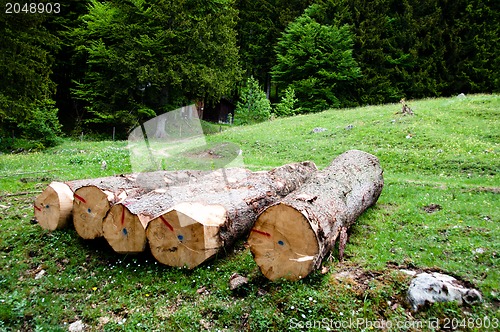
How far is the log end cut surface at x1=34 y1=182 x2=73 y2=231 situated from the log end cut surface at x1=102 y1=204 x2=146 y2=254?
4.32 feet

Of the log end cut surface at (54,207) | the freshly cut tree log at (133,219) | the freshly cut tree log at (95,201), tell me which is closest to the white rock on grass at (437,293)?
the freshly cut tree log at (133,219)

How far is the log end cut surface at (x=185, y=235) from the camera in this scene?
4.90 m

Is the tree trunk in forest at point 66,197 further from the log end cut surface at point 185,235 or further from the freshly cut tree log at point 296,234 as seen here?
the freshly cut tree log at point 296,234

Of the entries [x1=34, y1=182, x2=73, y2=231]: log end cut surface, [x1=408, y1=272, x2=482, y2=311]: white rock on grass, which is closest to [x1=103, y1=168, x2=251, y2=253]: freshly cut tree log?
[x1=34, y1=182, x2=73, y2=231]: log end cut surface

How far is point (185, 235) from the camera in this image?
495 centimetres

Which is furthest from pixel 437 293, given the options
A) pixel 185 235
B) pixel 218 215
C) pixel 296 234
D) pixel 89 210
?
pixel 89 210

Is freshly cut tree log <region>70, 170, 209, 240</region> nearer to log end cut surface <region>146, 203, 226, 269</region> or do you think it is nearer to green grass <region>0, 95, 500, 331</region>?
green grass <region>0, 95, 500, 331</region>

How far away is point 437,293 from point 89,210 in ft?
18.1

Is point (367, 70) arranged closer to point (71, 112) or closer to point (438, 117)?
point (438, 117)

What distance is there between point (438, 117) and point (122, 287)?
18.4m

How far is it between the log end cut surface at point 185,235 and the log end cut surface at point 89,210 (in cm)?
119

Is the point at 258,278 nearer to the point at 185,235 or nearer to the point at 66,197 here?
the point at 185,235

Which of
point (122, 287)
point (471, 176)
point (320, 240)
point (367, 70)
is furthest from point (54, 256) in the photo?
point (367, 70)

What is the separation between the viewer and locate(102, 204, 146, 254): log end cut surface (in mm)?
5250
